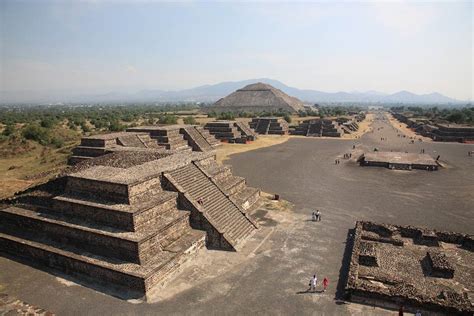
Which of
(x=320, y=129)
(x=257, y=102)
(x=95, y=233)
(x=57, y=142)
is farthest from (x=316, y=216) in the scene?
→ (x=257, y=102)

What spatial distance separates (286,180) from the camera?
93.8 ft

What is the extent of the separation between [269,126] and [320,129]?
10486mm

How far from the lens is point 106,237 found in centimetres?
1303

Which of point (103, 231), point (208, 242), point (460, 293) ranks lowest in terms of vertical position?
point (460, 293)

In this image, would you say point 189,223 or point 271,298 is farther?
point 189,223

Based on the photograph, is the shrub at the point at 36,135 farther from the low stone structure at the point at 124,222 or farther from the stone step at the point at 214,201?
the stone step at the point at 214,201

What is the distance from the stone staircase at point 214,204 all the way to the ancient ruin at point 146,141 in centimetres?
500

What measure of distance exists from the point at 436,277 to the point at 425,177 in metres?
19.5

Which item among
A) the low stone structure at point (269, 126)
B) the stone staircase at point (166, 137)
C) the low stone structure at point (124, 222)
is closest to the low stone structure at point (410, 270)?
the low stone structure at point (124, 222)

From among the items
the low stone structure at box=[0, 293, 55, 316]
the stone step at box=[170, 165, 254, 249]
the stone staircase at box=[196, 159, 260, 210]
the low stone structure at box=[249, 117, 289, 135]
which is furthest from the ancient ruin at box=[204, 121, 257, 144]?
the low stone structure at box=[0, 293, 55, 316]

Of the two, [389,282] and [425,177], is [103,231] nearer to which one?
[389,282]

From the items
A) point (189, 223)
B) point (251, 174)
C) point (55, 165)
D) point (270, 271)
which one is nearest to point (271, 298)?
point (270, 271)

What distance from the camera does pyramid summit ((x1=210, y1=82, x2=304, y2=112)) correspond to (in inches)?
5244

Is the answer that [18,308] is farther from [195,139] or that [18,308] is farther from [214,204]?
[195,139]
